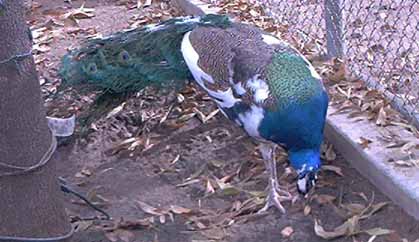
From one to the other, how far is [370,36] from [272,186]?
1.69 metres

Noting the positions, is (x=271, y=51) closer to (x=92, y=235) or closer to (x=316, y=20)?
(x=92, y=235)

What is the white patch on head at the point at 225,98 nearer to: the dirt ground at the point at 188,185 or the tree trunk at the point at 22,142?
the dirt ground at the point at 188,185

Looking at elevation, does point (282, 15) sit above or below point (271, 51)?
below

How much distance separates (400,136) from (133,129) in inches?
51.5

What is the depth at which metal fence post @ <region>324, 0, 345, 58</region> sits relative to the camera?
14.9ft

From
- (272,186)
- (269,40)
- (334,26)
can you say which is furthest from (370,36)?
(272,186)

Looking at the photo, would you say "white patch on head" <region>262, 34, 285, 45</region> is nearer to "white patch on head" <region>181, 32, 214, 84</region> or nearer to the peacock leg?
"white patch on head" <region>181, 32, 214, 84</region>

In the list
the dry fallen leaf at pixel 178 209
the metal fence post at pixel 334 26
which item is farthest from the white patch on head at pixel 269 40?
the dry fallen leaf at pixel 178 209

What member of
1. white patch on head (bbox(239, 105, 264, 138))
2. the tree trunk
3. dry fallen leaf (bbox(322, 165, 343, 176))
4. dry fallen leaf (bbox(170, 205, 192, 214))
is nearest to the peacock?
white patch on head (bbox(239, 105, 264, 138))

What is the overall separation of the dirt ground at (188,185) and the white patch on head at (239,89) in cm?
43

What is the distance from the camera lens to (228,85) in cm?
377

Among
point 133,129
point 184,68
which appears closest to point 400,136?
point 184,68

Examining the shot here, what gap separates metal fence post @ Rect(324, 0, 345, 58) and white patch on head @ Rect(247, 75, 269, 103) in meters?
1.00

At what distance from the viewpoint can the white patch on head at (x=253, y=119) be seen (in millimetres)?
3611
